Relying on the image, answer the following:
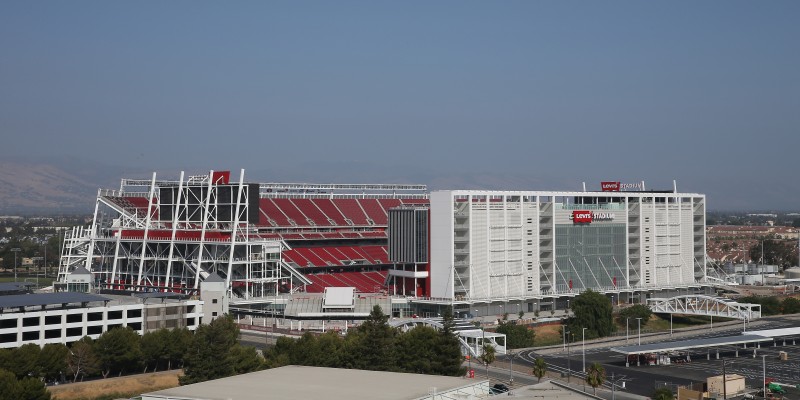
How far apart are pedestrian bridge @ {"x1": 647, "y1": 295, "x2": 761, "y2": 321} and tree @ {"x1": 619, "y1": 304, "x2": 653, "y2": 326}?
3.66 meters

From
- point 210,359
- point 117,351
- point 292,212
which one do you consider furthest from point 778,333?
point 292,212

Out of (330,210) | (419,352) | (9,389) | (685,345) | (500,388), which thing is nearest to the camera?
(9,389)

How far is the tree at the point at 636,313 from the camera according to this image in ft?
433

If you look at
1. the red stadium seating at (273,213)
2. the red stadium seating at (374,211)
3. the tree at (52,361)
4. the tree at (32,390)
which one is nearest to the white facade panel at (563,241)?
the red stadium seating at (273,213)

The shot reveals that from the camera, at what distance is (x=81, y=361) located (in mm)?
90312

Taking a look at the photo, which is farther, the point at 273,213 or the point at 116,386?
the point at 273,213

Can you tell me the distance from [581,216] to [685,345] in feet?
131

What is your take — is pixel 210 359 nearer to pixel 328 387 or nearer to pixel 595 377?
pixel 328 387

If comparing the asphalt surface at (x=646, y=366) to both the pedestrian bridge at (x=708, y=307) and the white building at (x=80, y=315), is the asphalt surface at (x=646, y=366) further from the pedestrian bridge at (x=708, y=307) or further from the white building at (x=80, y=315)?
the white building at (x=80, y=315)

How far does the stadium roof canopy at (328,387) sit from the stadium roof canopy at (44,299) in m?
33.9

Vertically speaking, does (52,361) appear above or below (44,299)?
below

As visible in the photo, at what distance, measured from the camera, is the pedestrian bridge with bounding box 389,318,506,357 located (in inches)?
4218

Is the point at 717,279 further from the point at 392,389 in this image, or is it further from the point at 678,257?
the point at 392,389

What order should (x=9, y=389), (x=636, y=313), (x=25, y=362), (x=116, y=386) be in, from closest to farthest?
1. (x=9, y=389)
2. (x=25, y=362)
3. (x=116, y=386)
4. (x=636, y=313)
